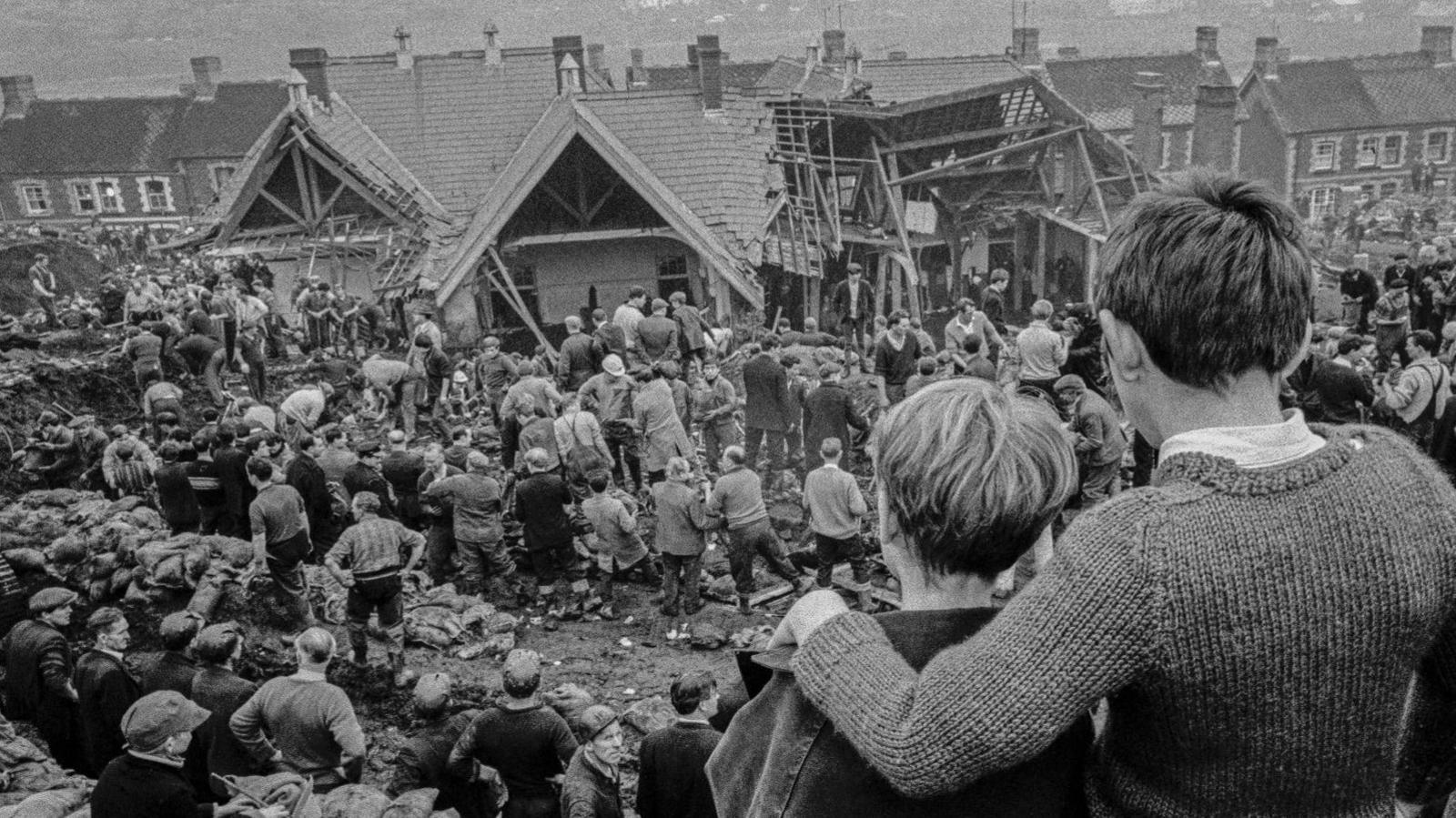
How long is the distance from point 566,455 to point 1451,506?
39.2 ft

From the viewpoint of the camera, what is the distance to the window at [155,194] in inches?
2144

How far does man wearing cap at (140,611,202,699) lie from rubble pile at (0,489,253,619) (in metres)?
2.20

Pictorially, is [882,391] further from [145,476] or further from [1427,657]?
[1427,657]

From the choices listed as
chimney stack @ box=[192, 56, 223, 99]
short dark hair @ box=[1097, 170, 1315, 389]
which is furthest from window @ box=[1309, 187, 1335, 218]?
short dark hair @ box=[1097, 170, 1315, 389]

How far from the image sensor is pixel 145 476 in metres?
13.9

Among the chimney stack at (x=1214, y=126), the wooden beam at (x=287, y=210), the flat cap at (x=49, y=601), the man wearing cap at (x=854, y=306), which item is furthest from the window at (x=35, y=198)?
the flat cap at (x=49, y=601)

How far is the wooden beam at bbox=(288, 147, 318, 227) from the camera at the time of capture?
86.0ft

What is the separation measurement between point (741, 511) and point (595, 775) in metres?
5.30

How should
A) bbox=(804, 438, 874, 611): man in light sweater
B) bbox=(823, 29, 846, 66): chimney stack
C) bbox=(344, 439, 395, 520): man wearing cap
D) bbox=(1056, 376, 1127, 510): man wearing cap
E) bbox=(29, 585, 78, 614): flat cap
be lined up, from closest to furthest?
bbox=(29, 585, 78, 614): flat cap, bbox=(804, 438, 874, 611): man in light sweater, bbox=(1056, 376, 1127, 510): man wearing cap, bbox=(344, 439, 395, 520): man wearing cap, bbox=(823, 29, 846, 66): chimney stack

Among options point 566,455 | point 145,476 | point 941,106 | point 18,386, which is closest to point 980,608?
point 566,455

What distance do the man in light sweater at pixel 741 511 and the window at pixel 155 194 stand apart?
5131 cm

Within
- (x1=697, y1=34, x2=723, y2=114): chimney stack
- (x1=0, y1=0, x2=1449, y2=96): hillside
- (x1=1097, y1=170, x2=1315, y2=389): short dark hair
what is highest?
(x1=0, y1=0, x2=1449, y2=96): hillside

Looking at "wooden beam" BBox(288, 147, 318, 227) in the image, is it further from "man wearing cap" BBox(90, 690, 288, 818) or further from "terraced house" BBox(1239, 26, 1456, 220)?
"terraced house" BBox(1239, 26, 1456, 220)

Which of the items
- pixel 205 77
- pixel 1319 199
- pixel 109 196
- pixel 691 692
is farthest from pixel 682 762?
pixel 205 77
